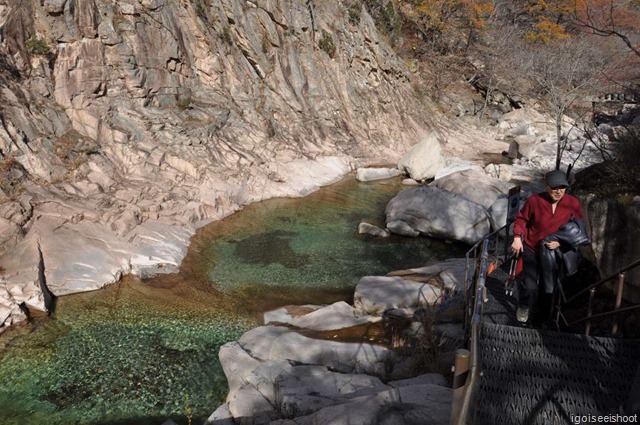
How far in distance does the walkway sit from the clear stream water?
474 cm

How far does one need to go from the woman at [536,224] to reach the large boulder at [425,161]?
1778 cm

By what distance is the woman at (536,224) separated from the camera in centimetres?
489

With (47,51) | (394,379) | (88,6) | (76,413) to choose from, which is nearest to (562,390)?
(394,379)

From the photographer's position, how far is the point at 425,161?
75.4 feet

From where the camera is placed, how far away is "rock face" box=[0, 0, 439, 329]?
39.6ft

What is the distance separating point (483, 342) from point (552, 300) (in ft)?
4.02

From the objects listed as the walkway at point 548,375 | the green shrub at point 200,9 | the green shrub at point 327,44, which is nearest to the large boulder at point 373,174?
the green shrub at point 327,44

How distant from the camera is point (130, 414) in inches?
274

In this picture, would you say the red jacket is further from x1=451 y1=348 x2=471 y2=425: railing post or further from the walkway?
x1=451 y1=348 x2=471 y2=425: railing post

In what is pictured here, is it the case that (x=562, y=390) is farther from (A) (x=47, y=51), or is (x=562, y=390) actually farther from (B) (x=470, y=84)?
(B) (x=470, y=84)

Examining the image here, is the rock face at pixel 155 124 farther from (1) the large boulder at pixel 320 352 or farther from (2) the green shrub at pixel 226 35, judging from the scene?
(1) the large boulder at pixel 320 352

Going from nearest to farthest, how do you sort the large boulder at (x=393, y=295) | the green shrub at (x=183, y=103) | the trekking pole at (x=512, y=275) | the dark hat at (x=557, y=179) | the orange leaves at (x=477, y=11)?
the dark hat at (x=557, y=179) < the trekking pole at (x=512, y=275) < the large boulder at (x=393, y=295) < the green shrub at (x=183, y=103) < the orange leaves at (x=477, y=11)

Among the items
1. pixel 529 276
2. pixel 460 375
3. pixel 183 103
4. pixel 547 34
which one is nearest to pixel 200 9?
pixel 183 103

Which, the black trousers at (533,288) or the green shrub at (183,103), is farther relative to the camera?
the green shrub at (183,103)
